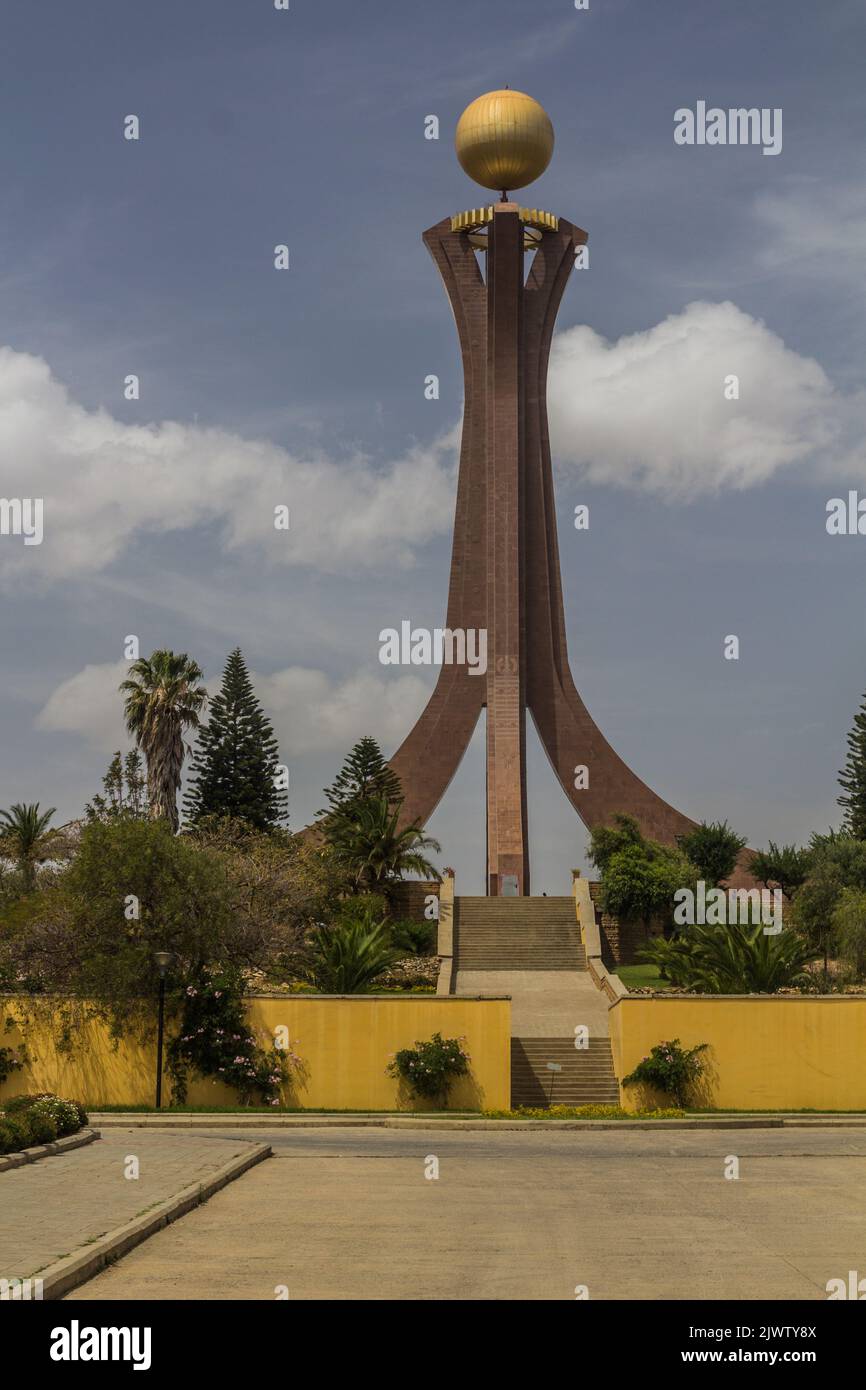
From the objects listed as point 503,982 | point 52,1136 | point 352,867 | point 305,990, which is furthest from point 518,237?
point 52,1136

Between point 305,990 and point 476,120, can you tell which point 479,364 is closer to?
point 476,120

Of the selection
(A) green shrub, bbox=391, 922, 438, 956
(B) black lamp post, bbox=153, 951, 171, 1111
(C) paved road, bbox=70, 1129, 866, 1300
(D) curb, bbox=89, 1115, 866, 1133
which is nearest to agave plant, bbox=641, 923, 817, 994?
(D) curb, bbox=89, 1115, 866, 1133

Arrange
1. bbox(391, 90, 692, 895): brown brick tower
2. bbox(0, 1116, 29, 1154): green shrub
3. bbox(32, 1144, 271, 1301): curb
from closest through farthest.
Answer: bbox(32, 1144, 271, 1301): curb → bbox(0, 1116, 29, 1154): green shrub → bbox(391, 90, 692, 895): brown brick tower

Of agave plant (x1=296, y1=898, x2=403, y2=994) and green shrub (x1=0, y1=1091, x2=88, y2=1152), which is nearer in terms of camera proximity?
green shrub (x1=0, y1=1091, x2=88, y2=1152)

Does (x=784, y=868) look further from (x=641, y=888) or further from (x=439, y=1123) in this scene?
(x=439, y=1123)

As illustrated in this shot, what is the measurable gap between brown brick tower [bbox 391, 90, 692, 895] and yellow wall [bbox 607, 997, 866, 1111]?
23741 mm

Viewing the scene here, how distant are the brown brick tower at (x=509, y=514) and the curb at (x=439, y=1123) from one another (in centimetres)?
2592

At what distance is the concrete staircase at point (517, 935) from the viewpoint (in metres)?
32.3

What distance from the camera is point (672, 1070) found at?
851 inches

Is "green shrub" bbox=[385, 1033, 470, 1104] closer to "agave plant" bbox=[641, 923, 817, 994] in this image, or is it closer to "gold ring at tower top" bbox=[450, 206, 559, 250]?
"agave plant" bbox=[641, 923, 817, 994]

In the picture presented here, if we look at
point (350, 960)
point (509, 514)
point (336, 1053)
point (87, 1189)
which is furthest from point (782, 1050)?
point (509, 514)

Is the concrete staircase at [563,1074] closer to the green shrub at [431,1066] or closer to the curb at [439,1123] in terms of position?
the green shrub at [431,1066]

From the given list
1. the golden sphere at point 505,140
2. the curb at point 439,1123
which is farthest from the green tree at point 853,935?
the golden sphere at point 505,140

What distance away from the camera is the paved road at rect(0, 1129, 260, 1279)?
827 centimetres
